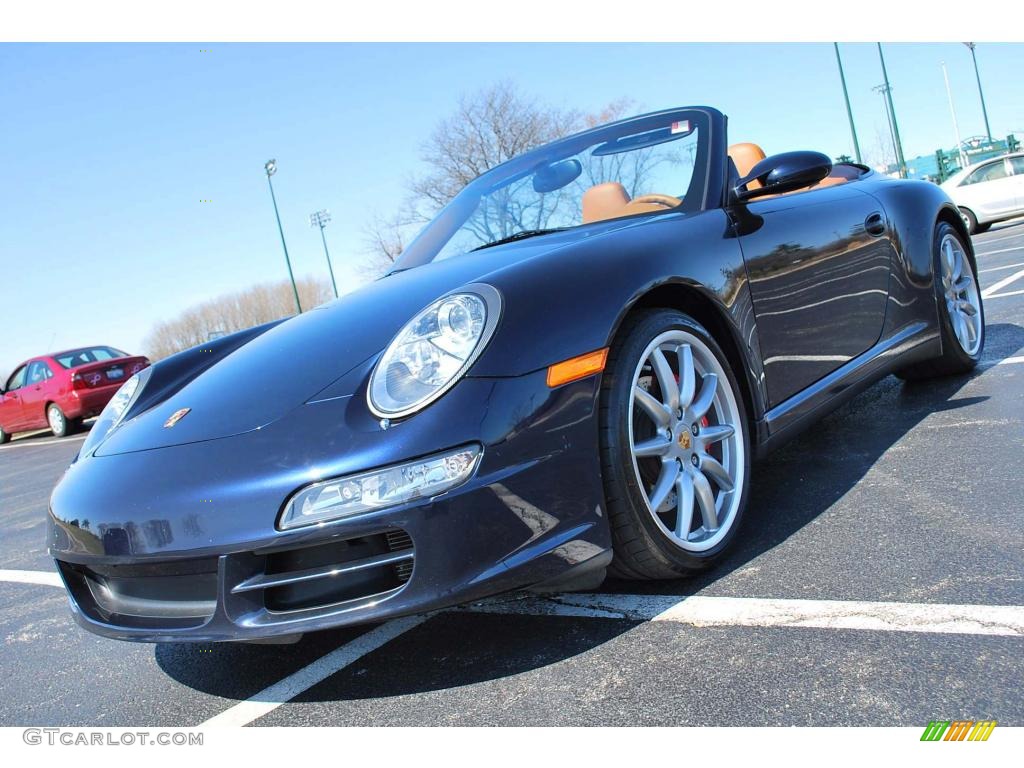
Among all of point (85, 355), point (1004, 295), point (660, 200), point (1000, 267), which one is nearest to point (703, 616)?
point (660, 200)

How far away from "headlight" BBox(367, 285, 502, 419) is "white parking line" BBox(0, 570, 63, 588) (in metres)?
2.24

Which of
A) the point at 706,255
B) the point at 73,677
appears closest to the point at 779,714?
the point at 706,255

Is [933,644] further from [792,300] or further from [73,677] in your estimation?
[73,677]

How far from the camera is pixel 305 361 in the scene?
2.39 metres

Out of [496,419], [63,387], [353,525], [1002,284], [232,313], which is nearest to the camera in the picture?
[353,525]

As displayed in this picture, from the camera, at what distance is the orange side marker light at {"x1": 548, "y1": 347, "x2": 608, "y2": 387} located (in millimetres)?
2035

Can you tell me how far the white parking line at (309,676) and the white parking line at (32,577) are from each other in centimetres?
181

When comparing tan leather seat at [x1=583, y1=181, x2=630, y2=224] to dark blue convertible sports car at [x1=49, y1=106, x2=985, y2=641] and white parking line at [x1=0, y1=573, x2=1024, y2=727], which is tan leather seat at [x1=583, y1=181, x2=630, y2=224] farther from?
white parking line at [x1=0, y1=573, x2=1024, y2=727]

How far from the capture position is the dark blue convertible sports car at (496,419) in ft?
6.10

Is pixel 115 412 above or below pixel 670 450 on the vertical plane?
above

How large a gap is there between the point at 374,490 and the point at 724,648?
32.8 inches

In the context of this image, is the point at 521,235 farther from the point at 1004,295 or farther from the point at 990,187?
the point at 990,187

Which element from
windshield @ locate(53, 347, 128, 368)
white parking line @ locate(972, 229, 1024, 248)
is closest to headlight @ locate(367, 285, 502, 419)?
white parking line @ locate(972, 229, 1024, 248)

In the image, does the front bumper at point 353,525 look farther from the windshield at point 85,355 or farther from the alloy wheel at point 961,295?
the windshield at point 85,355
